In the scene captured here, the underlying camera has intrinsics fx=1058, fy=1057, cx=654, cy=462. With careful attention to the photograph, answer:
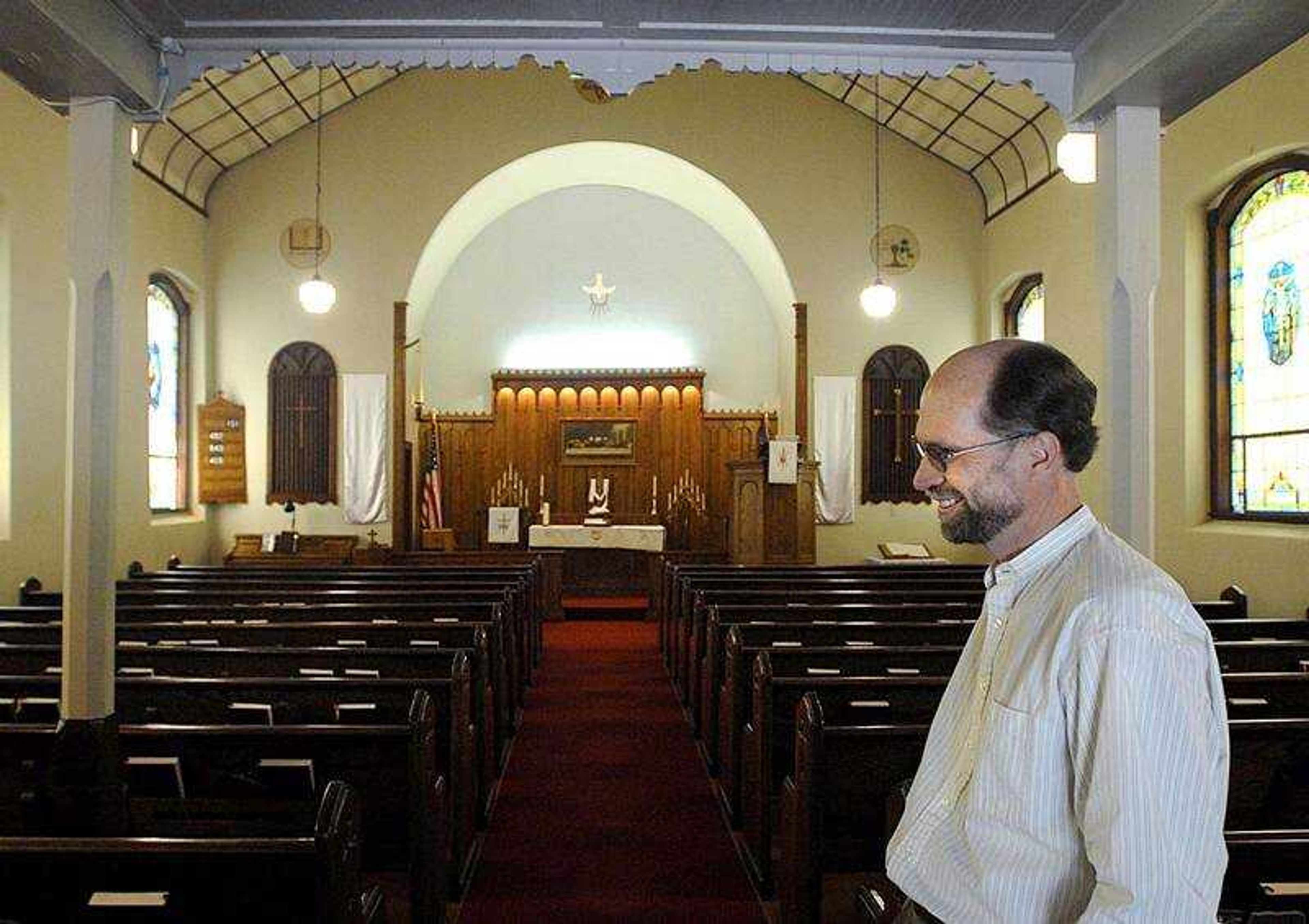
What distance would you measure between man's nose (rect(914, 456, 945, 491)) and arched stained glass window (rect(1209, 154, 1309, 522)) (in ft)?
23.1

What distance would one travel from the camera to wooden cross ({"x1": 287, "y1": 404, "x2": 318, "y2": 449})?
41.7 ft

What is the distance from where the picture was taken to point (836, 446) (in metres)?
12.8

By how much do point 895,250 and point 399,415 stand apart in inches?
251

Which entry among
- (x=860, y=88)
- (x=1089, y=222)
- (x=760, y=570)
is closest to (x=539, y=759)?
(x=760, y=570)

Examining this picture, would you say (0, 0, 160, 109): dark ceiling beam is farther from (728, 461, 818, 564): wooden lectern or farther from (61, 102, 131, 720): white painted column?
(728, 461, 818, 564): wooden lectern

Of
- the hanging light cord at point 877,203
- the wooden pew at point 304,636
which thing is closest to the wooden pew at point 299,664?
the wooden pew at point 304,636

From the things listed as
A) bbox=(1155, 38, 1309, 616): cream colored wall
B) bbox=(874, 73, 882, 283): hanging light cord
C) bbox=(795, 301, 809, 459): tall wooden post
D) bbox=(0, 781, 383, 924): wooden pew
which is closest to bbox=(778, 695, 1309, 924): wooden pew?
bbox=(0, 781, 383, 924): wooden pew

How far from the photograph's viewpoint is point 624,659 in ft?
29.2

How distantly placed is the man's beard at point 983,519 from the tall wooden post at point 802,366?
11246mm

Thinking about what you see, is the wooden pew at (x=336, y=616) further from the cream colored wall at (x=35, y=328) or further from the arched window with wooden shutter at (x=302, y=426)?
the arched window with wooden shutter at (x=302, y=426)

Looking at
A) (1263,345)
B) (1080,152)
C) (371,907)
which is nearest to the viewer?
(371,907)

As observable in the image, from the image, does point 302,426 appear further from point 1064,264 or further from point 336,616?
point 1064,264

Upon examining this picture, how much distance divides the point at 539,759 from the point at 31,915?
3888 mm

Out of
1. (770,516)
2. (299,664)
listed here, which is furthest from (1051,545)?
(770,516)
